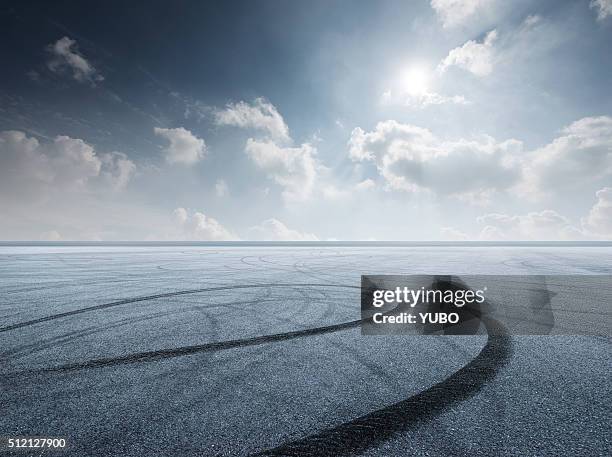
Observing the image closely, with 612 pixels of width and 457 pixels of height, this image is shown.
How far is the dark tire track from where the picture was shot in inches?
91.8

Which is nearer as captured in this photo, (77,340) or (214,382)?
(214,382)

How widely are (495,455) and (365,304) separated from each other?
520cm

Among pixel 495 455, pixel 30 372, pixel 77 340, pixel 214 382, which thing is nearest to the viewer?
pixel 495 455

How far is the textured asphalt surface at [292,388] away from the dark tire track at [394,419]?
1 centimetres

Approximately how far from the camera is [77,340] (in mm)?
4848

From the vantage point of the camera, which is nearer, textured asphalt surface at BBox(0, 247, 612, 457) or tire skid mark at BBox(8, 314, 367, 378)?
textured asphalt surface at BBox(0, 247, 612, 457)

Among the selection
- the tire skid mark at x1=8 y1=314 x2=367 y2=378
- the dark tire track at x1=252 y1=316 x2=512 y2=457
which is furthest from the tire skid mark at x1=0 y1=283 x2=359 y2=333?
the dark tire track at x1=252 y1=316 x2=512 y2=457

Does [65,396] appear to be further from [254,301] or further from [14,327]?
[254,301]

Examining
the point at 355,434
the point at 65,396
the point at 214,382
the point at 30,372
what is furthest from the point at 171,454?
the point at 30,372

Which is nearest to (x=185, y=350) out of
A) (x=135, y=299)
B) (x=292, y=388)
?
(x=292, y=388)

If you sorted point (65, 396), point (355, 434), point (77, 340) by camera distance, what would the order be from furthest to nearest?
point (77, 340)
point (65, 396)
point (355, 434)

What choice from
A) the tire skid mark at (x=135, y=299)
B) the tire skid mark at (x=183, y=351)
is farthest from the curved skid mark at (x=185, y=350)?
the tire skid mark at (x=135, y=299)

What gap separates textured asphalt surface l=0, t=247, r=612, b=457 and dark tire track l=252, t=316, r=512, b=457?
1 cm

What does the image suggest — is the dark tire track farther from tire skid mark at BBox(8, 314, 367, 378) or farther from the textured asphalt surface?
tire skid mark at BBox(8, 314, 367, 378)
